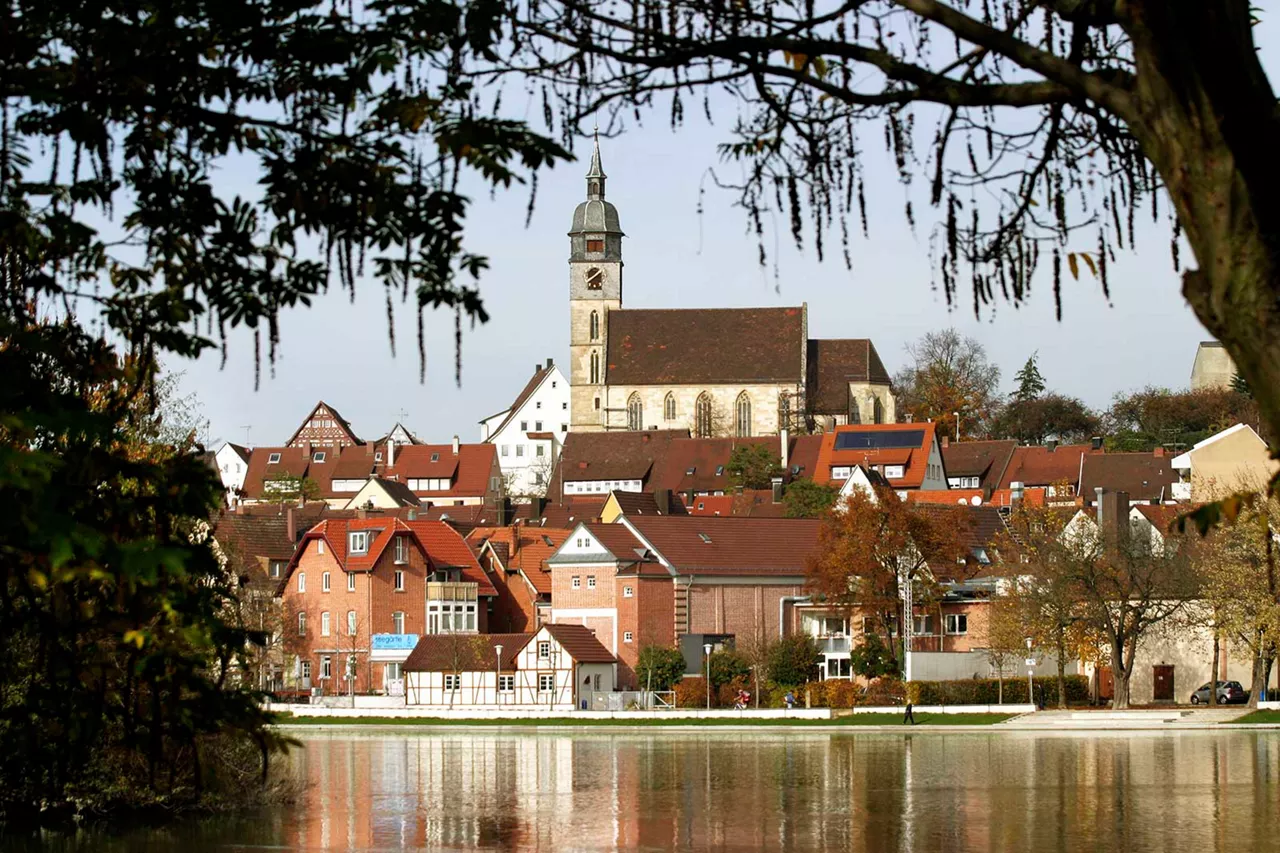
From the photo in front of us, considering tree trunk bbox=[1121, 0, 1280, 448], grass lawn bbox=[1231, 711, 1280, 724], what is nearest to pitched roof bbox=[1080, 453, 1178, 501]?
grass lawn bbox=[1231, 711, 1280, 724]

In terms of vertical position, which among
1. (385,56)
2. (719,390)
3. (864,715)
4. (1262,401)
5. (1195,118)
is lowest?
(864,715)

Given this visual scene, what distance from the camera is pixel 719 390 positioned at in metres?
152

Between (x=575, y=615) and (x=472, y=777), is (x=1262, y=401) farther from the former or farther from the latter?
(x=575, y=615)

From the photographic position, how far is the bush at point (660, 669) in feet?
221

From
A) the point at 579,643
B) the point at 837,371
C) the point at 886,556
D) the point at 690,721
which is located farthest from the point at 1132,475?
the point at 690,721

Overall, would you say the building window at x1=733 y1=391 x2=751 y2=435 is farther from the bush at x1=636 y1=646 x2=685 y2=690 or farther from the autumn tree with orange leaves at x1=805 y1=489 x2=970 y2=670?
the bush at x1=636 y1=646 x2=685 y2=690

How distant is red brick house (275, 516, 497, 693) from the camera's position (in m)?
78.4

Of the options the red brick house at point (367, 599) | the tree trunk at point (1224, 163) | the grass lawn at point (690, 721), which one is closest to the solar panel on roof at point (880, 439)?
the red brick house at point (367, 599)

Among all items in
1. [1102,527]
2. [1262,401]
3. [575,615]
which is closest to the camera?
[1262,401]

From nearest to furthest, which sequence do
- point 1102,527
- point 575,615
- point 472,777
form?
1. point 472,777
2. point 1102,527
3. point 575,615

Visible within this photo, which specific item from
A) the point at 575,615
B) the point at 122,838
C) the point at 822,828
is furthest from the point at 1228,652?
the point at 122,838

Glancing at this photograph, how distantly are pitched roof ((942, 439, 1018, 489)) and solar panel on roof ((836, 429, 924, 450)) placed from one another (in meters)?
→ 4.24

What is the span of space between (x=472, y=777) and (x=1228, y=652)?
27911 mm

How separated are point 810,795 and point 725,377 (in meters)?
119
